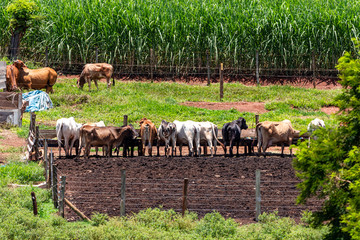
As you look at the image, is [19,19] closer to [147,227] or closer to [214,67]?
[214,67]

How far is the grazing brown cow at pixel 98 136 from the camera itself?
1923 centimetres

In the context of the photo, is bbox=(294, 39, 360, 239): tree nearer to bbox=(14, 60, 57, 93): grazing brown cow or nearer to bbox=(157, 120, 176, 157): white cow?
bbox=(157, 120, 176, 157): white cow

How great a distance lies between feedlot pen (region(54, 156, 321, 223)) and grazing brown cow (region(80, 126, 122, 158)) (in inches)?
35.0

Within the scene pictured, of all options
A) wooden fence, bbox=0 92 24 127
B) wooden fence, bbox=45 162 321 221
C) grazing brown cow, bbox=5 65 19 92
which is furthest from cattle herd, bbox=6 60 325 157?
grazing brown cow, bbox=5 65 19 92

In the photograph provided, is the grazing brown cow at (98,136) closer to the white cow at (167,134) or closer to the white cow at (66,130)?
the white cow at (66,130)

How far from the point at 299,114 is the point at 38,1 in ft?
59.1

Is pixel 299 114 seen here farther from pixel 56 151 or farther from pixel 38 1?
pixel 38 1

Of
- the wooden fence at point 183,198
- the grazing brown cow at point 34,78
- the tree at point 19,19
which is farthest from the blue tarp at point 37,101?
the wooden fence at point 183,198

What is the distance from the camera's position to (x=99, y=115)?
24.9m

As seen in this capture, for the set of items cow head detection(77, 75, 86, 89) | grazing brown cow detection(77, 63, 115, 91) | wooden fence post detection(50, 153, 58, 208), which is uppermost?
grazing brown cow detection(77, 63, 115, 91)

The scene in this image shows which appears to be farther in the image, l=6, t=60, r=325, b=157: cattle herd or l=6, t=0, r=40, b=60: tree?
l=6, t=0, r=40, b=60: tree

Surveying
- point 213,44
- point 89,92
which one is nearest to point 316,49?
point 213,44

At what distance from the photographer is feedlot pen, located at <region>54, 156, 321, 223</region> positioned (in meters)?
13.8

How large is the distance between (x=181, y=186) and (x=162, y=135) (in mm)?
5193
